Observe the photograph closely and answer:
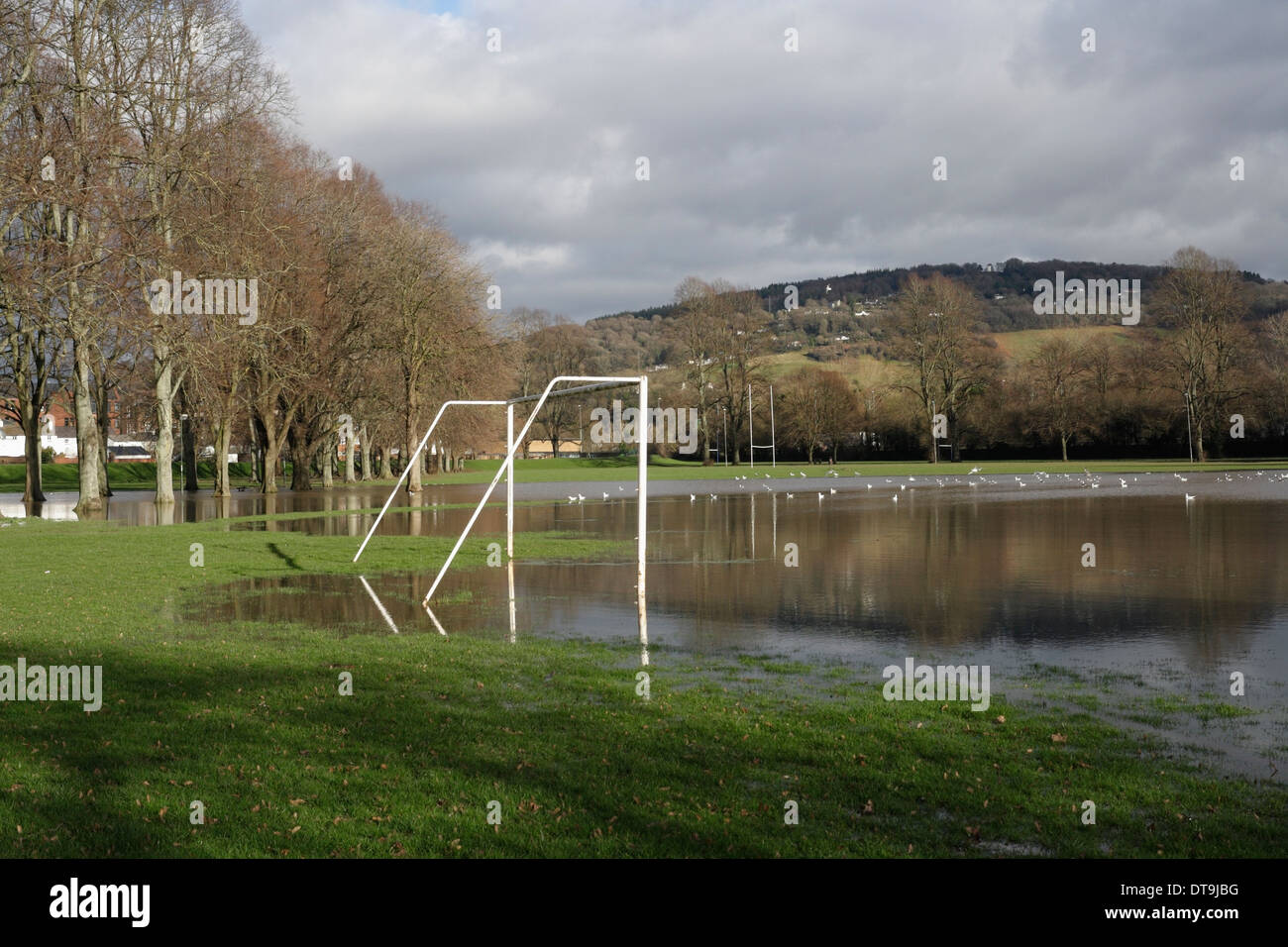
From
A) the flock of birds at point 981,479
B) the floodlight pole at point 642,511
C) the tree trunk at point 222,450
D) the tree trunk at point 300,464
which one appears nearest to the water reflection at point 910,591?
the floodlight pole at point 642,511

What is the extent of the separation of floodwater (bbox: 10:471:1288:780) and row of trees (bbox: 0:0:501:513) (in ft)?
21.7

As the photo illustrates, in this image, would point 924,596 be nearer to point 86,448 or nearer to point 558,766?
point 558,766

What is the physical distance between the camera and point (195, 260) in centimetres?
2989

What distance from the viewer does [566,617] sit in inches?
564

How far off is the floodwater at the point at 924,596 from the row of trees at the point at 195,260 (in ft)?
21.7

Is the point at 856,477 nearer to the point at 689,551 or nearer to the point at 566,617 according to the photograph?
the point at 689,551

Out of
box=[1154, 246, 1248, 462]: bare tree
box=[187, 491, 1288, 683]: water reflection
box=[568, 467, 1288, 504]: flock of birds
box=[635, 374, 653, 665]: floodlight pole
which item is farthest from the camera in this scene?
box=[1154, 246, 1248, 462]: bare tree

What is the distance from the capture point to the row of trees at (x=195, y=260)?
2419 centimetres

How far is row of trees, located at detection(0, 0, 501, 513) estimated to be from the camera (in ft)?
79.4

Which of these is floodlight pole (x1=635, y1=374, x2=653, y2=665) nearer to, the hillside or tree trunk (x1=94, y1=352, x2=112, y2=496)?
tree trunk (x1=94, y1=352, x2=112, y2=496)

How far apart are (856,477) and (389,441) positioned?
30.2 m

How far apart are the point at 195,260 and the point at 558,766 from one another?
2675cm

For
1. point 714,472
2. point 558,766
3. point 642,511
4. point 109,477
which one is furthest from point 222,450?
point 714,472

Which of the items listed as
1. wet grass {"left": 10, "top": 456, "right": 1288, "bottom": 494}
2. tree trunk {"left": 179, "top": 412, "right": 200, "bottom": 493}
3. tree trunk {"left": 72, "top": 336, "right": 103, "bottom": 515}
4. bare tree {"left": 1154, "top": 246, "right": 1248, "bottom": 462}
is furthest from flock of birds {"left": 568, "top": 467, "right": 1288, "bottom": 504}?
tree trunk {"left": 179, "top": 412, "right": 200, "bottom": 493}
